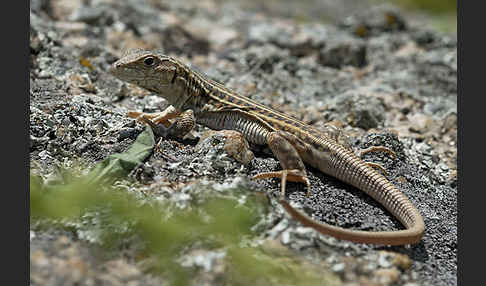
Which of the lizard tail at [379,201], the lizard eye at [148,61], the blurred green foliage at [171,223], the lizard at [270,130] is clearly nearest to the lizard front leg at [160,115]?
the lizard at [270,130]

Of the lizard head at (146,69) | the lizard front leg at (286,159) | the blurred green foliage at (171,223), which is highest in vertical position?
the lizard head at (146,69)

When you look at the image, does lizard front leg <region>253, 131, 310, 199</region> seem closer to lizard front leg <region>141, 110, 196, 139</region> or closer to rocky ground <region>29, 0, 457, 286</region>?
rocky ground <region>29, 0, 457, 286</region>

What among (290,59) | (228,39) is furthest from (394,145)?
(228,39)

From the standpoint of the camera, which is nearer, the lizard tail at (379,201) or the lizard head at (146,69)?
the lizard tail at (379,201)

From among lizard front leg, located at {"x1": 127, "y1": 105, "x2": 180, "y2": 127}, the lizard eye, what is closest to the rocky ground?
lizard front leg, located at {"x1": 127, "y1": 105, "x2": 180, "y2": 127}

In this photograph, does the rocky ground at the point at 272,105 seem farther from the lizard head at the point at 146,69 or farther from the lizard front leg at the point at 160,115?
the lizard head at the point at 146,69

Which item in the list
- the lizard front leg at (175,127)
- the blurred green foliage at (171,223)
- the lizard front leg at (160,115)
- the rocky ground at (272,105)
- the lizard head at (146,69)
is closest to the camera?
the blurred green foliage at (171,223)
